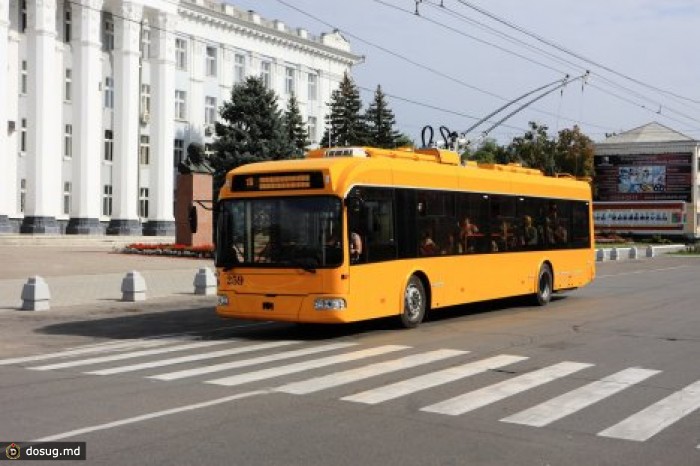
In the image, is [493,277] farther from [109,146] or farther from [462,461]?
[109,146]

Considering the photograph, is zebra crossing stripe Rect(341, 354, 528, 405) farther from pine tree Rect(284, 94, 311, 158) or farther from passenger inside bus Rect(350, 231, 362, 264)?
pine tree Rect(284, 94, 311, 158)

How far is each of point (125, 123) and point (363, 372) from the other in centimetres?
4889

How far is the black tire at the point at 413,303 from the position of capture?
14.8 m

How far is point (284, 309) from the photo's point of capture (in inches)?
522

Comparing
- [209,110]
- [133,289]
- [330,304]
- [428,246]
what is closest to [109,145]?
[209,110]

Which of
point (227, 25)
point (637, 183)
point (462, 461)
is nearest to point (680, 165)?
point (637, 183)

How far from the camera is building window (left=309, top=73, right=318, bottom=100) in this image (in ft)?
249

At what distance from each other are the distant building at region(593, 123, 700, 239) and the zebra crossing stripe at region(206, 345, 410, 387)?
73.0 m

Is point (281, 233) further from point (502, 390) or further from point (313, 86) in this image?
point (313, 86)

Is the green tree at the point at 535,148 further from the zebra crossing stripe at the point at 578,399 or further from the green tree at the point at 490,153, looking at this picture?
the zebra crossing stripe at the point at 578,399

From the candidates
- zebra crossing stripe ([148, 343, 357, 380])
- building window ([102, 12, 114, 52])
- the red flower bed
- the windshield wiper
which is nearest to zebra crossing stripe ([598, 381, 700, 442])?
zebra crossing stripe ([148, 343, 357, 380])

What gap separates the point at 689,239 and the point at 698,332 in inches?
2765

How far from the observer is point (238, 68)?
67.9 meters

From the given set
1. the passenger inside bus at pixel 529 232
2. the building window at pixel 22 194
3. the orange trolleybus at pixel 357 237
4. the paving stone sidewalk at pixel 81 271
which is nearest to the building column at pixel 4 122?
the building window at pixel 22 194
